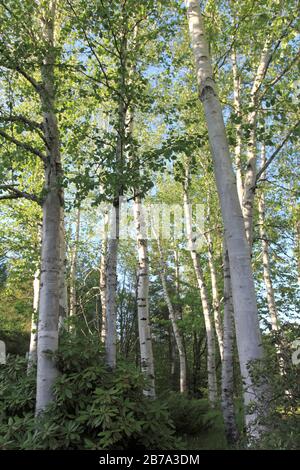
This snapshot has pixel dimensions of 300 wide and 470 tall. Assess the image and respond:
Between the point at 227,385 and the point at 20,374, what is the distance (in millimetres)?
3384

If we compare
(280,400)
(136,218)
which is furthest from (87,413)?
(136,218)

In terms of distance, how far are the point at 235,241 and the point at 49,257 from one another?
2.68 metres

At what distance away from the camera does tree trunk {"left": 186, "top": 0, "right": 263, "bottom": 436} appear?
12.1 feet

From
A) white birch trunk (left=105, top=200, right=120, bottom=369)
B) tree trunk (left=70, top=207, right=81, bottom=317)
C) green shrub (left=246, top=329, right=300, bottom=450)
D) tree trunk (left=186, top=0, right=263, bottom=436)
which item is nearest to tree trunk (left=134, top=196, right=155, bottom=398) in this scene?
white birch trunk (left=105, top=200, right=120, bottom=369)

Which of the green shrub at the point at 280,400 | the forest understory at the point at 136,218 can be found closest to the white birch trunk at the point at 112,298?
the forest understory at the point at 136,218

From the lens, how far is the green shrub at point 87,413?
14.6 feet

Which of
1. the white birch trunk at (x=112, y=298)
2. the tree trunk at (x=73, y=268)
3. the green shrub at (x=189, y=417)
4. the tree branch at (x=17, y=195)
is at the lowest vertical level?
the green shrub at (x=189, y=417)

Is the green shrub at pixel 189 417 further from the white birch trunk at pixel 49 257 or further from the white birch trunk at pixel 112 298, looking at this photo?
the white birch trunk at pixel 49 257

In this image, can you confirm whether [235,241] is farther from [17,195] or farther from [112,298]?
[17,195]

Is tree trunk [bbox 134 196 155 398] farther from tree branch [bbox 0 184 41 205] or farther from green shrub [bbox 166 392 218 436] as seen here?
tree branch [bbox 0 184 41 205]

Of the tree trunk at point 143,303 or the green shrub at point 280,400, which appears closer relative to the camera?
the green shrub at point 280,400

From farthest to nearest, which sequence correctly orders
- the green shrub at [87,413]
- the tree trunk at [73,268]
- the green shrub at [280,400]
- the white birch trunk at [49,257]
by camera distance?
the tree trunk at [73,268], the white birch trunk at [49,257], the green shrub at [87,413], the green shrub at [280,400]

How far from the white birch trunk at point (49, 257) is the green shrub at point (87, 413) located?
0.18m

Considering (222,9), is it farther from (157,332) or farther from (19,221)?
(157,332)
